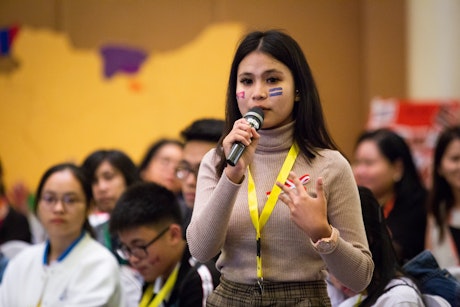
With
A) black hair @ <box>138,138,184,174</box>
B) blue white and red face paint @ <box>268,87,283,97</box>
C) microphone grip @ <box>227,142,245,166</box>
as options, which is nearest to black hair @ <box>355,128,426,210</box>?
black hair @ <box>138,138,184,174</box>

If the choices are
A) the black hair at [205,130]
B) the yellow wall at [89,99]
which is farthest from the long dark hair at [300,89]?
the yellow wall at [89,99]

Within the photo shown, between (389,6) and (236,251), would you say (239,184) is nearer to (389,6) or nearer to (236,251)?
(236,251)

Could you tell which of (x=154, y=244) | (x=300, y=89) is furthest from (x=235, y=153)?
(x=154, y=244)

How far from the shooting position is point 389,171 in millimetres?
3955

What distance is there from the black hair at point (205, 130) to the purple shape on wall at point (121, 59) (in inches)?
129

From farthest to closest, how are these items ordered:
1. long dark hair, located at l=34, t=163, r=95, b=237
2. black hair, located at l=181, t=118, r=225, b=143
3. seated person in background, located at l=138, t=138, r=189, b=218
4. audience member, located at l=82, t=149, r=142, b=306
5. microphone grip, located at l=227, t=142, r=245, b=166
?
seated person in background, located at l=138, t=138, r=189, b=218, audience member, located at l=82, t=149, r=142, b=306, long dark hair, located at l=34, t=163, r=95, b=237, black hair, located at l=181, t=118, r=225, b=143, microphone grip, located at l=227, t=142, r=245, b=166

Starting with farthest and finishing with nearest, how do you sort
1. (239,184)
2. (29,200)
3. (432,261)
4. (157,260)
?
(29,200) < (157,260) < (432,261) < (239,184)

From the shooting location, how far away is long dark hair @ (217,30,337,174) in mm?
2000

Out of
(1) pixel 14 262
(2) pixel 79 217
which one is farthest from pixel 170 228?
(1) pixel 14 262

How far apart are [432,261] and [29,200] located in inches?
170

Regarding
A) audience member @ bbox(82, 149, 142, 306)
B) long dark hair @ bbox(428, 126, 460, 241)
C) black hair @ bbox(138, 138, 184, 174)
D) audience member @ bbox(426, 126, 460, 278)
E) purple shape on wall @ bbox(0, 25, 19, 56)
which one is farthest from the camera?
purple shape on wall @ bbox(0, 25, 19, 56)

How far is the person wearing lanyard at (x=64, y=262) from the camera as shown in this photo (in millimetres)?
3104

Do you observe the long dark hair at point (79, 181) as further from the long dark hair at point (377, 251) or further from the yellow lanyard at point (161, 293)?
the long dark hair at point (377, 251)

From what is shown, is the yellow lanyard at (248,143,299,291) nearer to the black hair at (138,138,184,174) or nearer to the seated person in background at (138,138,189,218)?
the seated person in background at (138,138,189,218)
